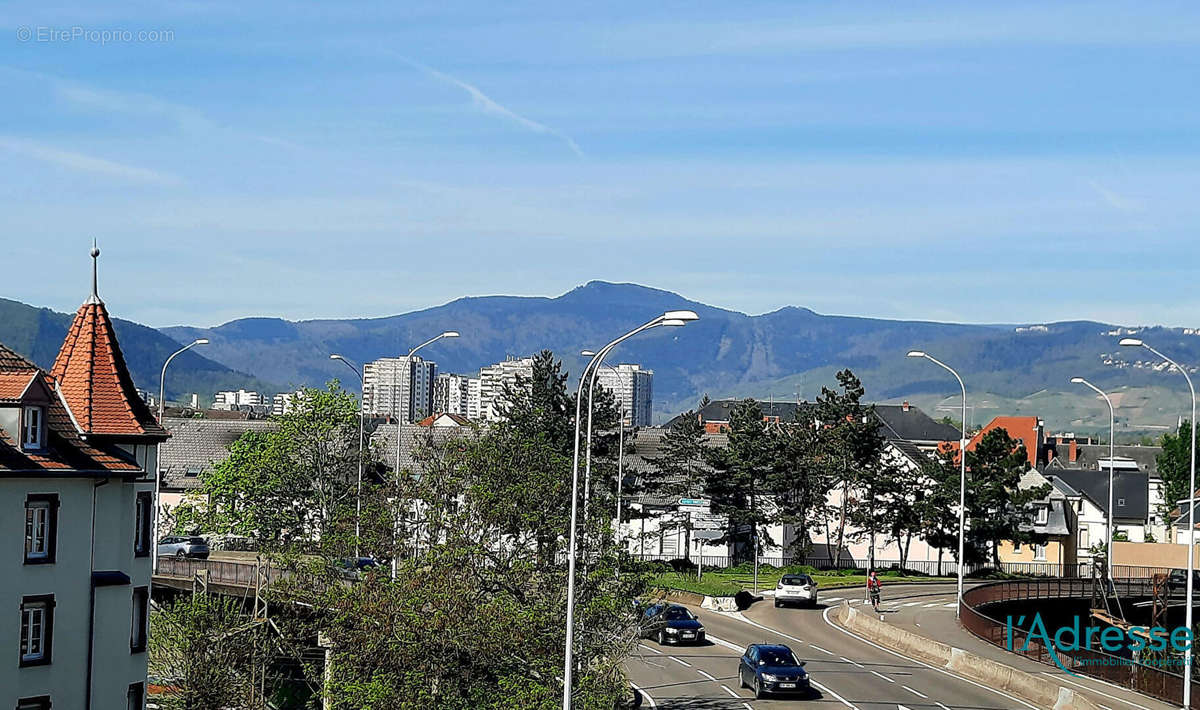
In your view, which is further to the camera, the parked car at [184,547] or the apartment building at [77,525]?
the parked car at [184,547]

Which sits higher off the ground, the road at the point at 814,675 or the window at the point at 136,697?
the window at the point at 136,697

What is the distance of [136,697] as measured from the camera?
3634 cm

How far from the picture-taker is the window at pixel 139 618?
36.4m

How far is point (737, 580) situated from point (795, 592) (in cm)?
1230

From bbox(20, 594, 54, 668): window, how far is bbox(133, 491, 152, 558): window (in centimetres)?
350

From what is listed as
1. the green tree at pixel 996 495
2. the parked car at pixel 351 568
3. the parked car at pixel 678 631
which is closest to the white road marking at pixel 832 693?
the parked car at pixel 678 631

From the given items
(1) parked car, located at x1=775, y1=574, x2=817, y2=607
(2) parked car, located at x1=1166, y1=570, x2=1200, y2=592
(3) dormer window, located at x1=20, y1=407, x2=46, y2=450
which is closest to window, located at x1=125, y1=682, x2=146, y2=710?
(3) dormer window, located at x1=20, y1=407, x2=46, y2=450

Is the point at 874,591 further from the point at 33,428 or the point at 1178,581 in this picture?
the point at 33,428

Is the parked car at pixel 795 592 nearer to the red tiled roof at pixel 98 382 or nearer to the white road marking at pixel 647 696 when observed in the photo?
the white road marking at pixel 647 696

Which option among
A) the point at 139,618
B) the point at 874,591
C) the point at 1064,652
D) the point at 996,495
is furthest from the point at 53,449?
the point at 996,495

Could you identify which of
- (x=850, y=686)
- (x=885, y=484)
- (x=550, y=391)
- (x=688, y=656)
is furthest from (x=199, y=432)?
(x=850, y=686)

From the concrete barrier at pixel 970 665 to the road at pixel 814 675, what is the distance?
573 mm

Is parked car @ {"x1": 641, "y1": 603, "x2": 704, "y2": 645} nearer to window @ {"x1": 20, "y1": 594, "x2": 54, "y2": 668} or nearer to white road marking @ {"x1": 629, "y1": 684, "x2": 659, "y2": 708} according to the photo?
white road marking @ {"x1": 629, "y1": 684, "x2": 659, "y2": 708}

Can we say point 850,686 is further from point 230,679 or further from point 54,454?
point 54,454
